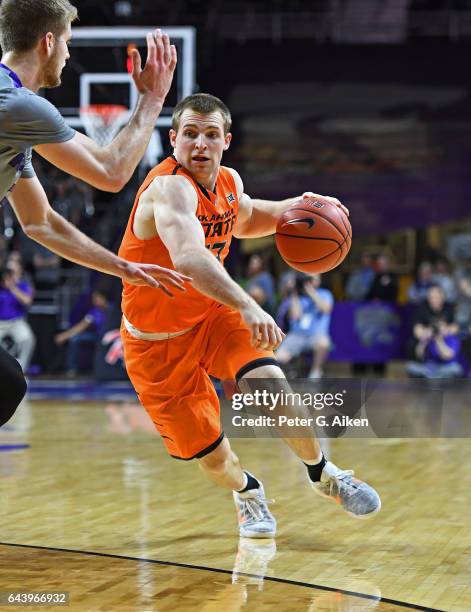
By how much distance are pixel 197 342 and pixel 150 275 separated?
96 centimetres

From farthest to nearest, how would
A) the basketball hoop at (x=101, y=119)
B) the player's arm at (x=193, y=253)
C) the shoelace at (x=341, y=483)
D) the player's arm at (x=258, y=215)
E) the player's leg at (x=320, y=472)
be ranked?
the basketball hoop at (x=101, y=119)
the player's arm at (x=258, y=215)
the shoelace at (x=341, y=483)
the player's leg at (x=320, y=472)
the player's arm at (x=193, y=253)

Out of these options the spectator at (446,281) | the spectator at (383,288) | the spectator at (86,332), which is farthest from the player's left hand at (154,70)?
the spectator at (383,288)

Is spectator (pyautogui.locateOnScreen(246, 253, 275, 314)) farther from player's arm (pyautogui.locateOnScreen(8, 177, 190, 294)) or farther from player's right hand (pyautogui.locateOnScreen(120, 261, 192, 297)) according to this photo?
player's right hand (pyautogui.locateOnScreen(120, 261, 192, 297))

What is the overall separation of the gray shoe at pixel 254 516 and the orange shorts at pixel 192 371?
335 mm

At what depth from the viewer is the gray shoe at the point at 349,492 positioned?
418 cm

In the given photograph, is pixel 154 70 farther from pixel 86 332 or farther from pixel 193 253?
pixel 86 332

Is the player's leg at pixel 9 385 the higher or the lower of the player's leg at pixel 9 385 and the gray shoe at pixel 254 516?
the higher

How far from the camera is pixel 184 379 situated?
423 cm

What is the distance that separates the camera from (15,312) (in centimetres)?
1216

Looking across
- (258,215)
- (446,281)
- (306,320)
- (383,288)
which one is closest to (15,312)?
(306,320)

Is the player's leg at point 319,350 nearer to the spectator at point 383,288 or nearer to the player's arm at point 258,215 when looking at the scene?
the spectator at point 383,288

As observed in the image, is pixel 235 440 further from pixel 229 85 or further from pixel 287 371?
pixel 229 85

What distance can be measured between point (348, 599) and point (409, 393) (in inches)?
312

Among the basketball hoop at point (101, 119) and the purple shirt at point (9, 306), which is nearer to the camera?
the basketball hoop at point (101, 119)
